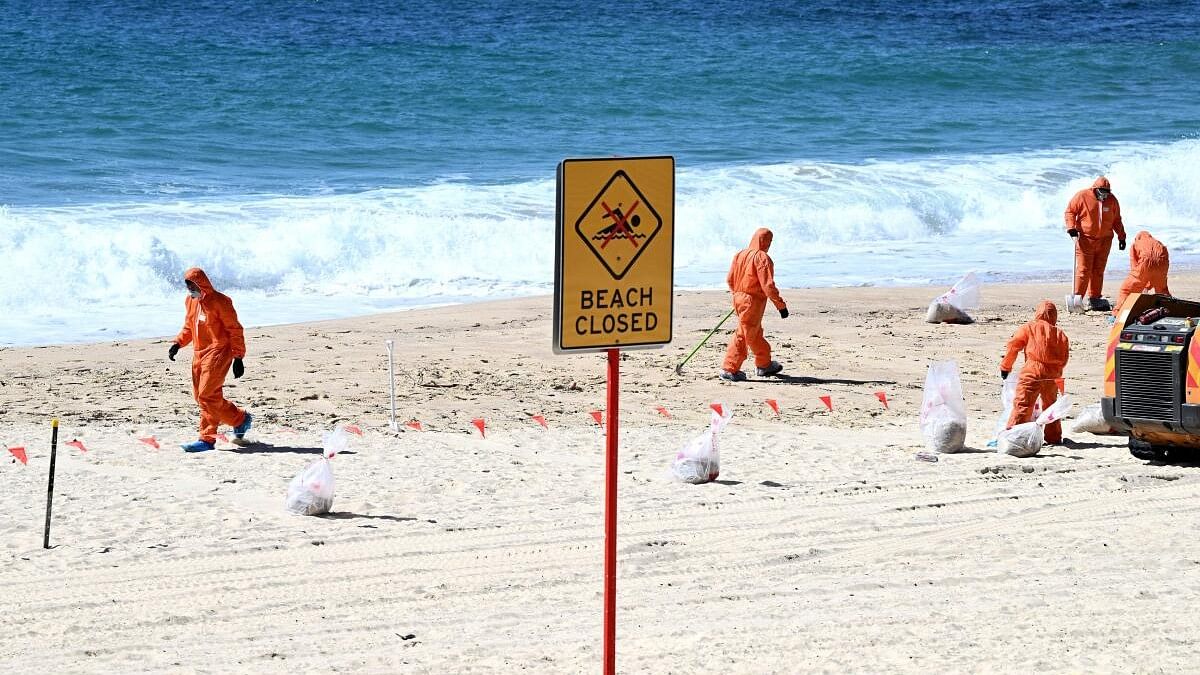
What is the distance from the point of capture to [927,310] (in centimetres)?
1666

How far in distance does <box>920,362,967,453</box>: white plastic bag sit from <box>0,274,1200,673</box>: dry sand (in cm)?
23

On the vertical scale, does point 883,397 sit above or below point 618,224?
below

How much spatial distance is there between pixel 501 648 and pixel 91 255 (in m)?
13.4

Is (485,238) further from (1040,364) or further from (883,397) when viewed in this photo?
(1040,364)

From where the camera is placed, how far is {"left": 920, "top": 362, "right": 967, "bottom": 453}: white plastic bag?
10.7m

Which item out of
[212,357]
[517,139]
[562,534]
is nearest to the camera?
[562,534]

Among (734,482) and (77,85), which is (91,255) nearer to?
(734,482)

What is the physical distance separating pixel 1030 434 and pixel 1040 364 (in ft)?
1.82

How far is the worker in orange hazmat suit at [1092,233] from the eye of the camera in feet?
54.9

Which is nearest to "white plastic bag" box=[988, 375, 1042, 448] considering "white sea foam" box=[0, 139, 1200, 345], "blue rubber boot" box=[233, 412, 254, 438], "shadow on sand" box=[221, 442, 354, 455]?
"shadow on sand" box=[221, 442, 354, 455]

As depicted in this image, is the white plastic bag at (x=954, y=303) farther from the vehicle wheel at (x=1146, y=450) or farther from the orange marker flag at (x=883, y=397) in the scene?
the vehicle wheel at (x=1146, y=450)

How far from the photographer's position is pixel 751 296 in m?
13.2

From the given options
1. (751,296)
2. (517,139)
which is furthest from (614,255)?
(517,139)

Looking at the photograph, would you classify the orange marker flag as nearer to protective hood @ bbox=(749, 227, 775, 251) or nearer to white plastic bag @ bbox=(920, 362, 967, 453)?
protective hood @ bbox=(749, 227, 775, 251)
